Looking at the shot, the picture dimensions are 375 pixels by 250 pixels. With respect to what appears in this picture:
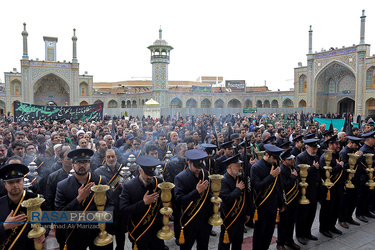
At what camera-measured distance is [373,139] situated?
5.35 meters

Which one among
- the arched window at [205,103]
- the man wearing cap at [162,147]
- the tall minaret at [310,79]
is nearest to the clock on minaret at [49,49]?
the arched window at [205,103]

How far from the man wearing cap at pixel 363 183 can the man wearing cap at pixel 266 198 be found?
2378 millimetres

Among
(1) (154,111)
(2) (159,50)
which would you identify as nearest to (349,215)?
(1) (154,111)

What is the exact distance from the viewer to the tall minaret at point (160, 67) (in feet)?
99.0

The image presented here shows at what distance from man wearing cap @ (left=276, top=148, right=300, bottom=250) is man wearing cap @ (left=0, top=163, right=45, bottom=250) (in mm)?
3376

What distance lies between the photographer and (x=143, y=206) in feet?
9.78

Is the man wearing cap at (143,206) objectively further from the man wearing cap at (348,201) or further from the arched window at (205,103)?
the arched window at (205,103)

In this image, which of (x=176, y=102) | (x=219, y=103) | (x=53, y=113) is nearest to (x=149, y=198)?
(x=53, y=113)

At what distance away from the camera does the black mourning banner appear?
13.8 meters

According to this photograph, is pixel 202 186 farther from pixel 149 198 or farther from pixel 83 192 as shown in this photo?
pixel 83 192

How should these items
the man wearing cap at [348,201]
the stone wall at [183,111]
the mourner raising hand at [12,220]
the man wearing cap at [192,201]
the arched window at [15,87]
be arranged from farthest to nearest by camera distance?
the arched window at [15,87], the stone wall at [183,111], the man wearing cap at [348,201], the man wearing cap at [192,201], the mourner raising hand at [12,220]

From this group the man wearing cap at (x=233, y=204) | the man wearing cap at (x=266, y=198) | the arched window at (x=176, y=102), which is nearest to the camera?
the man wearing cap at (x=233, y=204)

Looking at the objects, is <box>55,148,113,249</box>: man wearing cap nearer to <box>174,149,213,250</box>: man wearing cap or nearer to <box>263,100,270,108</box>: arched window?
<box>174,149,213,250</box>: man wearing cap

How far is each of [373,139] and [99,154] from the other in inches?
218
